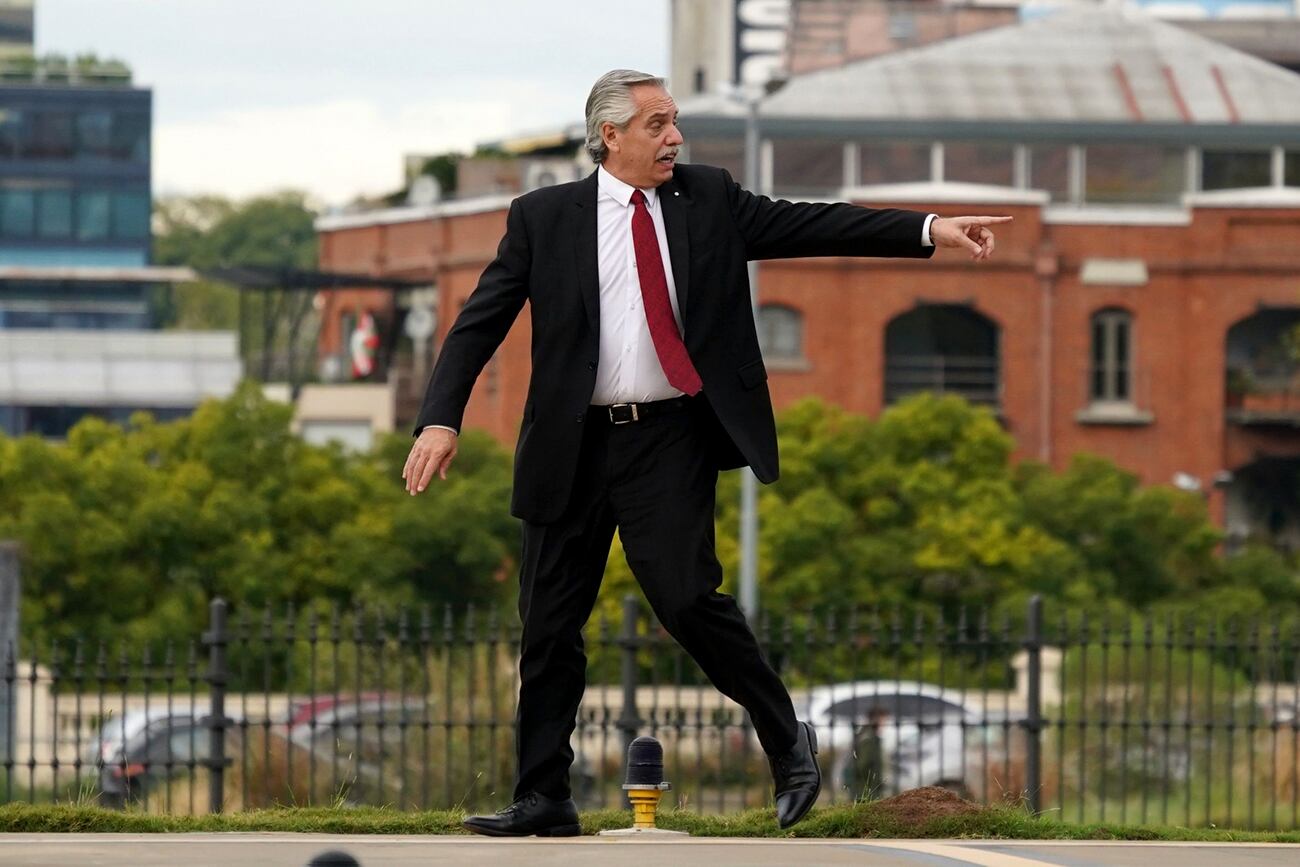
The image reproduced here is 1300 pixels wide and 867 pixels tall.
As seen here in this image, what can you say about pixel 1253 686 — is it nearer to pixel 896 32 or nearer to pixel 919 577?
pixel 919 577

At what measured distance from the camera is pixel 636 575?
7172 millimetres

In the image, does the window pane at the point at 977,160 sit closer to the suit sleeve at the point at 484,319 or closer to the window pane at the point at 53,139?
the suit sleeve at the point at 484,319

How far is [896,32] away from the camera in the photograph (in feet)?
253

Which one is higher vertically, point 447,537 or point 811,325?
point 811,325

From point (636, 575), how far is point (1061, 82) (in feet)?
185

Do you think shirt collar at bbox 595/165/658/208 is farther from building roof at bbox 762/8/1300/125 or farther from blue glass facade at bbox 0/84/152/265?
blue glass facade at bbox 0/84/152/265

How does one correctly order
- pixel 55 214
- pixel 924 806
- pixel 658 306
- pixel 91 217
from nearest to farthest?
pixel 658 306 < pixel 924 806 < pixel 91 217 < pixel 55 214

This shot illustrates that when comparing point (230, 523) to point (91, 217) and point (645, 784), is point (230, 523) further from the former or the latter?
point (91, 217)


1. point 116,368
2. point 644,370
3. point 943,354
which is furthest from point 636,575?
point 116,368

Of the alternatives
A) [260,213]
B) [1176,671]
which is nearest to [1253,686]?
[1176,671]

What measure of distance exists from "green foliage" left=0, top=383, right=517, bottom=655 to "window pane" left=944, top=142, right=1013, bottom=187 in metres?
15.9

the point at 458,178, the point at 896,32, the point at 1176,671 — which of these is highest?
the point at 896,32

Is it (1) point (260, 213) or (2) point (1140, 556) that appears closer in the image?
(2) point (1140, 556)

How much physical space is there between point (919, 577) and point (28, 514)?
13.6m
